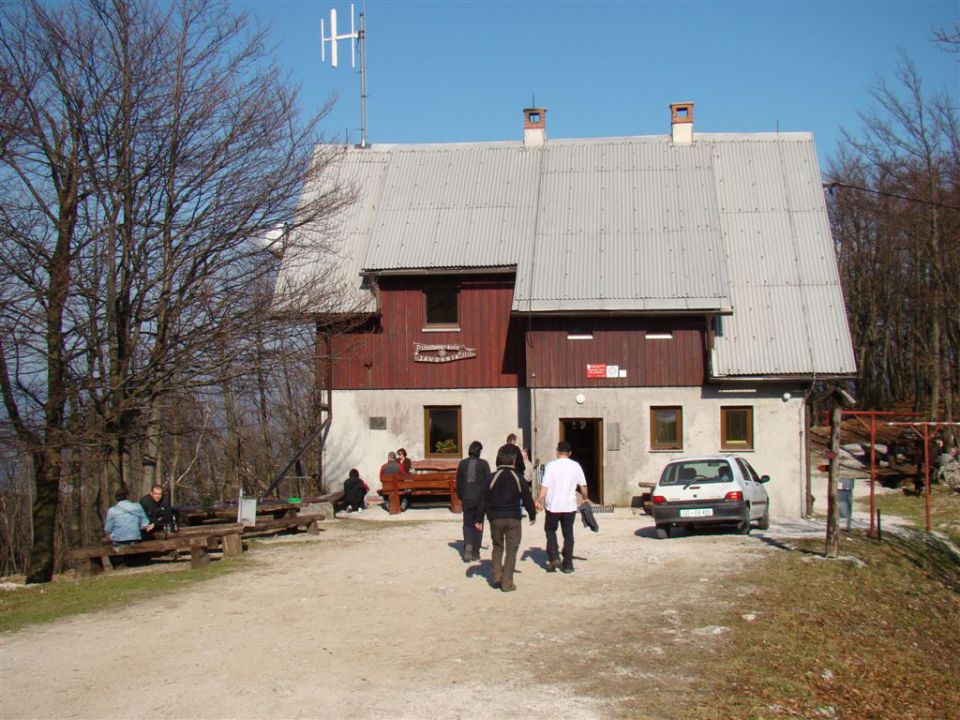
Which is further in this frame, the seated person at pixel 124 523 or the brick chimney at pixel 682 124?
the brick chimney at pixel 682 124

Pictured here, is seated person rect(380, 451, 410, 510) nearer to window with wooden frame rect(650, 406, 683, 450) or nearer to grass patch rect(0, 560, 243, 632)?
window with wooden frame rect(650, 406, 683, 450)

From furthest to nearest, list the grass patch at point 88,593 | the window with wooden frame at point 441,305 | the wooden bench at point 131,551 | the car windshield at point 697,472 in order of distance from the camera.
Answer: the window with wooden frame at point 441,305
the car windshield at point 697,472
the wooden bench at point 131,551
the grass patch at point 88,593

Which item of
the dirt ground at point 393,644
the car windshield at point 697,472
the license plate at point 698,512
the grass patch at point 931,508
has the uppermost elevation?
the car windshield at point 697,472

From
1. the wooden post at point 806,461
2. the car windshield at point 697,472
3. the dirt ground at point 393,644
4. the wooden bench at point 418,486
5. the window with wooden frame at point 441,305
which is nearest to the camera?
the dirt ground at point 393,644

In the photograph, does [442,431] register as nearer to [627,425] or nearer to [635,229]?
[627,425]

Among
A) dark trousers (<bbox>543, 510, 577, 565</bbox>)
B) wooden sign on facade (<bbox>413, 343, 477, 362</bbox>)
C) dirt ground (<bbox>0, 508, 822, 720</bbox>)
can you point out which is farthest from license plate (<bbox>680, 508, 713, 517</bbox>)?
wooden sign on facade (<bbox>413, 343, 477, 362</bbox>)

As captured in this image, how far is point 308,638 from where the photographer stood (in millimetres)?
11680

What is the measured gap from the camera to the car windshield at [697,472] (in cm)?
2031

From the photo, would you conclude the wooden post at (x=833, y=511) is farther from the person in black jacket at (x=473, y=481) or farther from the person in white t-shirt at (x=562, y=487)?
the person in black jacket at (x=473, y=481)

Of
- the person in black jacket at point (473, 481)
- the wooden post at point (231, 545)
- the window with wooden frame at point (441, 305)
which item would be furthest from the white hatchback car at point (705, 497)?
the window with wooden frame at point (441, 305)

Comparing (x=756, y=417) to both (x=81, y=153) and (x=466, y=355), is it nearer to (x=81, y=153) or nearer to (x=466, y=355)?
(x=466, y=355)

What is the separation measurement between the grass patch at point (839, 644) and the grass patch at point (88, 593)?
24.9ft

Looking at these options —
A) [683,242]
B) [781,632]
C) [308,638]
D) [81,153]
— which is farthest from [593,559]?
[683,242]

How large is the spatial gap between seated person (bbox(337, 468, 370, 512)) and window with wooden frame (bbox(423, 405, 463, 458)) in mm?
2490
